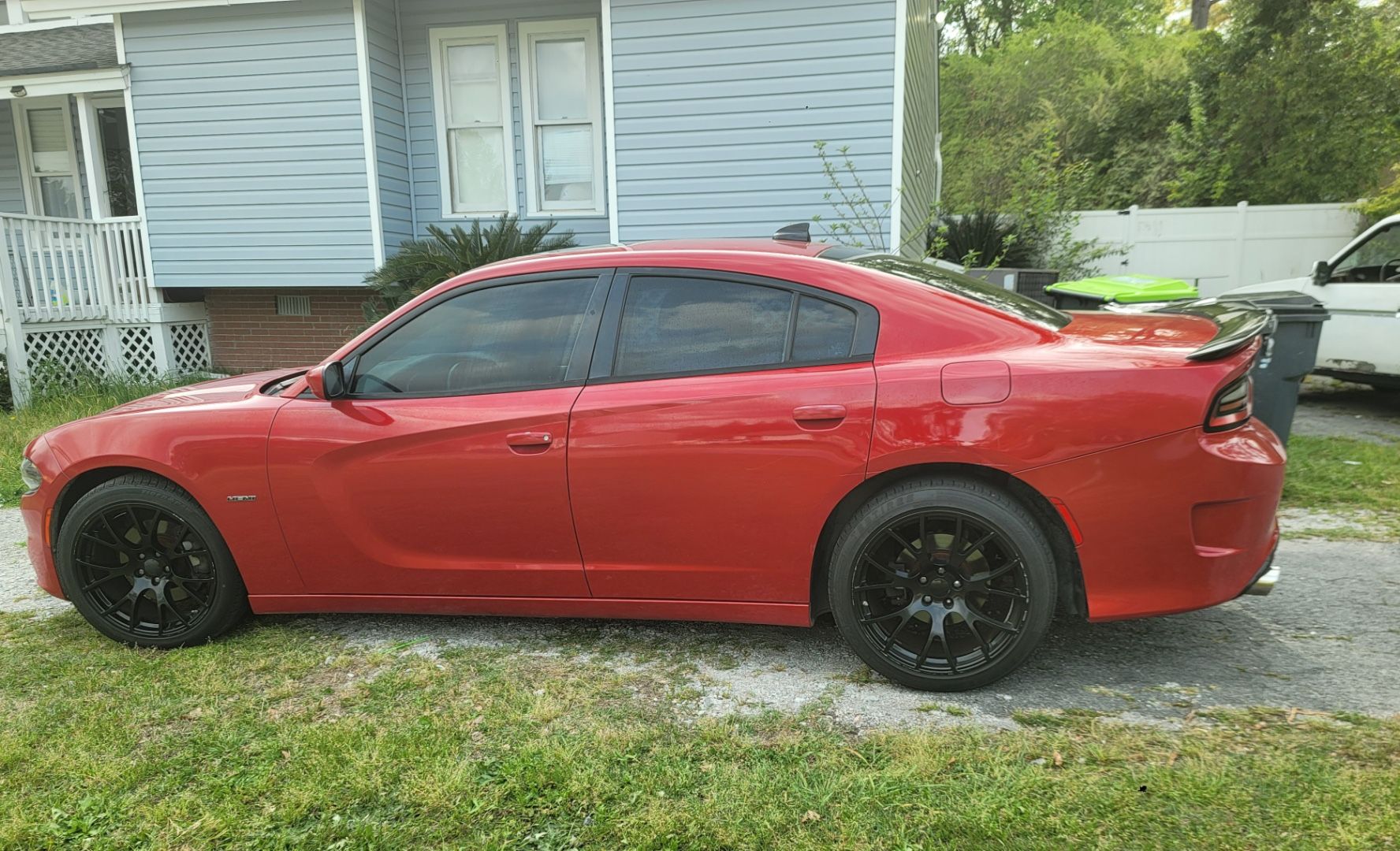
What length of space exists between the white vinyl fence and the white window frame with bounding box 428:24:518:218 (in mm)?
8457

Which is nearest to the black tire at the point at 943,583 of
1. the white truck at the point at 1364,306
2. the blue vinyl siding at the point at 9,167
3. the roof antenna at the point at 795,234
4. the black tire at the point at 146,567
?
the roof antenna at the point at 795,234

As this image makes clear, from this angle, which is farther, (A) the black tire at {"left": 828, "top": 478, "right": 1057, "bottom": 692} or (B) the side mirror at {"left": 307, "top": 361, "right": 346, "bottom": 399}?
(B) the side mirror at {"left": 307, "top": 361, "right": 346, "bottom": 399}

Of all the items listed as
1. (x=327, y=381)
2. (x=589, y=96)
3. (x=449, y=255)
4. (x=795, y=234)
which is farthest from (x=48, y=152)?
(x=795, y=234)

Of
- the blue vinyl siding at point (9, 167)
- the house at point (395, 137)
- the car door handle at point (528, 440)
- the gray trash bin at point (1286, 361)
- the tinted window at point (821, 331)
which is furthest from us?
the blue vinyl siding at point (9, 167)

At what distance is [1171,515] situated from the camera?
283 cm

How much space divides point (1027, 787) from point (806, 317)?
5.39 ft

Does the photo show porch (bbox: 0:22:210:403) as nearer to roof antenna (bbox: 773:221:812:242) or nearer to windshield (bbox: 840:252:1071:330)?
roof antenna (bbox: 773:221:812:242)

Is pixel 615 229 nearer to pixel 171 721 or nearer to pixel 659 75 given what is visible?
pixel 659 75

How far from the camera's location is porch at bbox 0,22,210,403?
9703mm

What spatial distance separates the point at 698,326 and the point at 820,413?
1.91ft

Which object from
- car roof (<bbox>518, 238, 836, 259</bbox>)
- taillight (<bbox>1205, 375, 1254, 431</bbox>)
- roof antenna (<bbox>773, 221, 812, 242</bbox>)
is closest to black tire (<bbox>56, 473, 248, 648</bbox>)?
car roof (<bbox>518, 238, 836, 259</bbox>)

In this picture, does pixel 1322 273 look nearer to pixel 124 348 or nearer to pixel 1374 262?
pixel 1374 262

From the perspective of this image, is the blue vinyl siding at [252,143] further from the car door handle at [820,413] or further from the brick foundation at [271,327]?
the car door handle at [820,413]

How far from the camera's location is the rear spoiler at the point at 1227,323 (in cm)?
281
